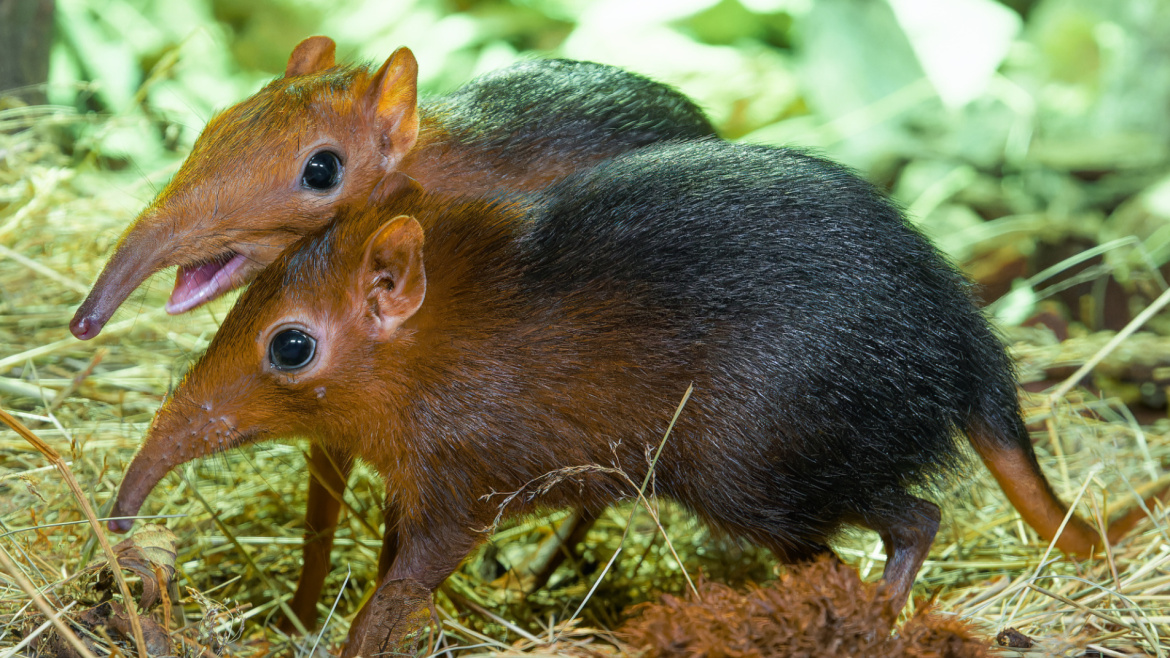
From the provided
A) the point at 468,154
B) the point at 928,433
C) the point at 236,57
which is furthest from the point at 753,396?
the point at 236,57

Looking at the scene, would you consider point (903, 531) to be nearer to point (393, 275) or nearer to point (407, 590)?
point (407, 590)

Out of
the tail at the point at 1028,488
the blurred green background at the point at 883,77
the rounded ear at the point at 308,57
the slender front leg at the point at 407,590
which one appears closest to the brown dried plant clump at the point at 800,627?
the slender front leg at the point at 407,590

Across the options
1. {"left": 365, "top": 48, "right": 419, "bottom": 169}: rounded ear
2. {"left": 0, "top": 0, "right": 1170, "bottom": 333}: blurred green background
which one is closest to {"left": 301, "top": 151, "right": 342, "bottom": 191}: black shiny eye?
{"left": 365, "top": 48, "right": 419, "bottom": 169}: rounded ear

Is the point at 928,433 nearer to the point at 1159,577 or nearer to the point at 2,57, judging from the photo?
the point at 1159,577

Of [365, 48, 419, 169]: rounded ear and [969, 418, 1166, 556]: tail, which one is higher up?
[365, 48, 419, 169]: rounded ear

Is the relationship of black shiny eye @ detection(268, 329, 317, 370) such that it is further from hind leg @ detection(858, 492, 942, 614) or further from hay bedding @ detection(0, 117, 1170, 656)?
hind leg @ detection(858, 492, 942, 614)

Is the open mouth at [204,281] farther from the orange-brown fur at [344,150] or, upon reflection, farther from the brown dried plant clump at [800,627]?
the brown dried plant clump at [800,627]
